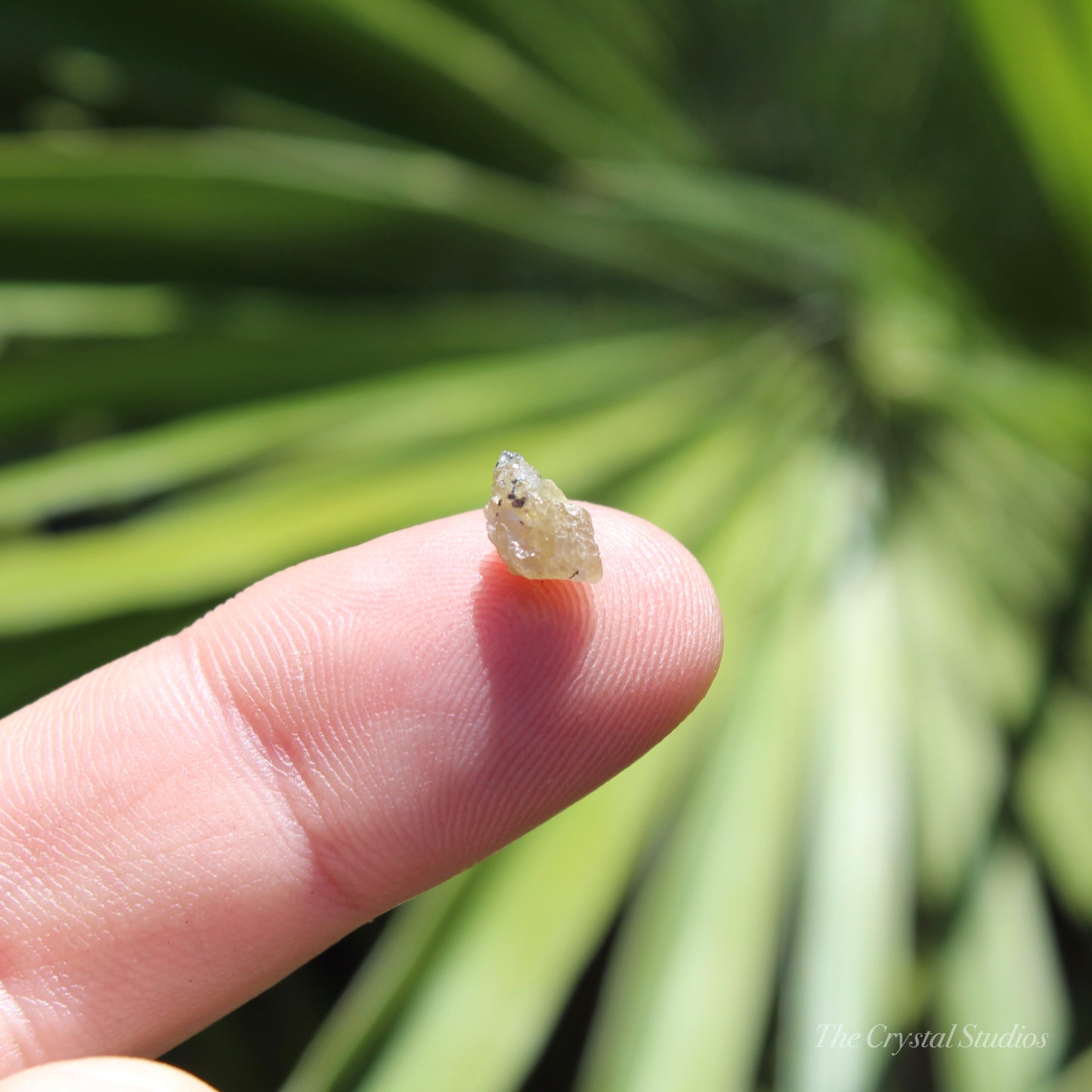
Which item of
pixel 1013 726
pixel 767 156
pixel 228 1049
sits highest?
pixel 767 156

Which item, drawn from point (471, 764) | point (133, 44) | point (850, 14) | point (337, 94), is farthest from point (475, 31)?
point (471, 764)

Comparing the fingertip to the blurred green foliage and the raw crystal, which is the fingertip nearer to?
the blurred green foliage

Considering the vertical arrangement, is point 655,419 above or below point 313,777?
above

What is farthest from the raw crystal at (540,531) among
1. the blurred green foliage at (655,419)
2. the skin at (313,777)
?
the blurred green foliage at (655,419)

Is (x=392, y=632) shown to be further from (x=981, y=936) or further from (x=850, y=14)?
(x=850, y=14)

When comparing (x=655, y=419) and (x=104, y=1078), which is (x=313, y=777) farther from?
(x=655, y=419)

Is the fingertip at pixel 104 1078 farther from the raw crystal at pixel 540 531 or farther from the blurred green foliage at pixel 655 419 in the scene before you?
the raw crystal at pixel 540 531

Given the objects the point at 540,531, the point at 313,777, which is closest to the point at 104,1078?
the point at 313,777
